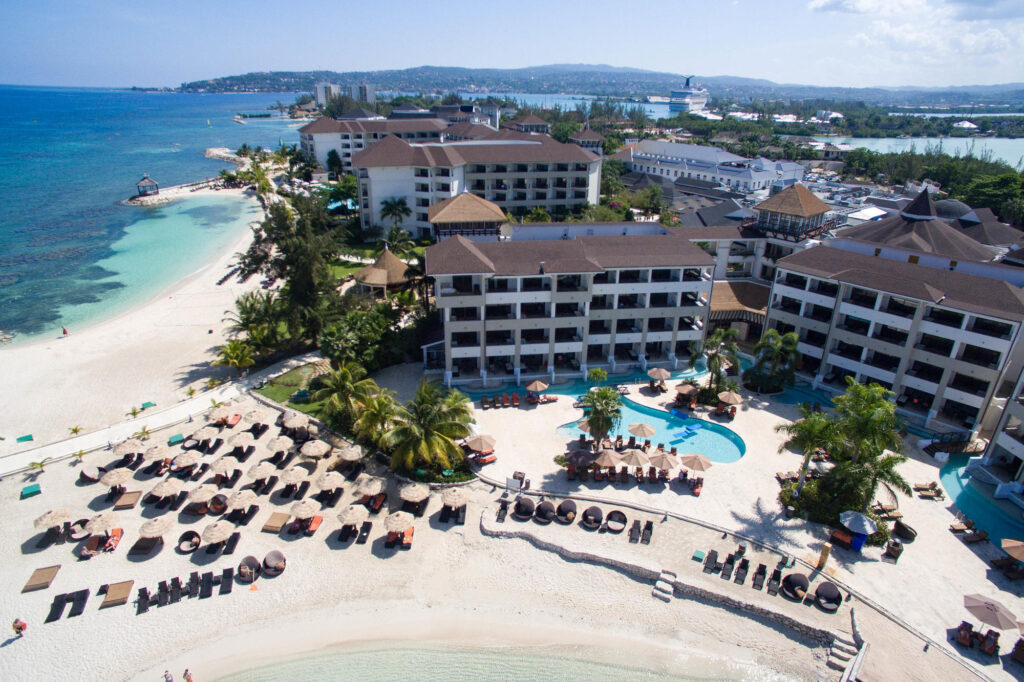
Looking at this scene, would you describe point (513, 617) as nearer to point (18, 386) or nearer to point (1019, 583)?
point (1019, 583)

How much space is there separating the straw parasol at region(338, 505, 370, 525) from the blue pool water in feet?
103

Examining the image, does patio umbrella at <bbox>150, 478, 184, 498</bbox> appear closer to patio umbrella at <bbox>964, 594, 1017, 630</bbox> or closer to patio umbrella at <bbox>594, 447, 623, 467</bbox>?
patio umbrella at <bbox>594, 447, 623, 467</bbox>

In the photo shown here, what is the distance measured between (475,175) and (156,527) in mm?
62713

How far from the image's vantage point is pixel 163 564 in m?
27.1

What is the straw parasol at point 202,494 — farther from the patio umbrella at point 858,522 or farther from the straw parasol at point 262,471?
the patio umbrella at point 858,522

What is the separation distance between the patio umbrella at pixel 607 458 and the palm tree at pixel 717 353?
11.7 m

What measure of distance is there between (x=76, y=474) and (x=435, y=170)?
53673 mm

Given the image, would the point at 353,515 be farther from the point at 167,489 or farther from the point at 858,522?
the point at 858,522

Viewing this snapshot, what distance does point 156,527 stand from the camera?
27.7 metres

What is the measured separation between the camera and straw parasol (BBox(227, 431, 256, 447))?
3444 cm

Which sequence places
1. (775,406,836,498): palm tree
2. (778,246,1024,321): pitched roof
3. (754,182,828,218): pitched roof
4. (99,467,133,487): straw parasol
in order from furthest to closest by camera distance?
(754,182,828,218): pitched roof → (778,246,1024,321): pitched roof → (99,467,133,487): straw parasol → (775,406,836,498): palm tree

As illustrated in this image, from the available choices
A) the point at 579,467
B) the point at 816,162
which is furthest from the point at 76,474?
the point at 816,162

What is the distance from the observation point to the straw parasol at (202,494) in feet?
98.1

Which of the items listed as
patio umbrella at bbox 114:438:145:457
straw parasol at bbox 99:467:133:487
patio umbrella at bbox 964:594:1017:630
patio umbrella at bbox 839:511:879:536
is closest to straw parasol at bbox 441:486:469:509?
straw parasol at bbox 99:467:133:487
